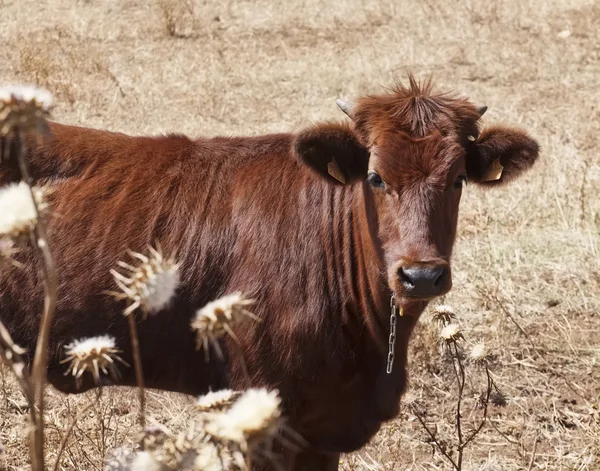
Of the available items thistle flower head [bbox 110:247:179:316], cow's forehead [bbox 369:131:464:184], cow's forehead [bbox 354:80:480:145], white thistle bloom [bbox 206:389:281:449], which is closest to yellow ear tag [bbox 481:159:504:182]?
cow's forehead [bbox 354:80:480:145]

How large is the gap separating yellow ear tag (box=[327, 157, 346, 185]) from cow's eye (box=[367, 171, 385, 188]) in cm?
18

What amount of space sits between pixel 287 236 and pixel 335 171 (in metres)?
0.40

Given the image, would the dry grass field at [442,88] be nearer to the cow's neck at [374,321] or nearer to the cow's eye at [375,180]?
the cow's neck at [374,321]

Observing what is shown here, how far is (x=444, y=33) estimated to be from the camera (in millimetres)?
13617

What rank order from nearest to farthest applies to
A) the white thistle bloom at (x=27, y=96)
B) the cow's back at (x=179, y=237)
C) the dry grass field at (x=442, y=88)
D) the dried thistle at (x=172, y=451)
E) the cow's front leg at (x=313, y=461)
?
the white thistle bloom at (x=27, y=96), the dried thistle at (x=172, y=451), the cow's back at (x=179, y=237), the cow's front leg at (x=313, y=461), the dry grass field at (x=442, y=88)

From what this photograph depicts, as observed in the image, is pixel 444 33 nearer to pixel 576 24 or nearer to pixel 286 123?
pixel 576 24

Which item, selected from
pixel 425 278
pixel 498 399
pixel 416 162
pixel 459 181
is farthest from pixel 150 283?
pixel 498 399

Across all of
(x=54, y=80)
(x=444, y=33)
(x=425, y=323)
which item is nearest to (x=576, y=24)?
(x=444, y=33)

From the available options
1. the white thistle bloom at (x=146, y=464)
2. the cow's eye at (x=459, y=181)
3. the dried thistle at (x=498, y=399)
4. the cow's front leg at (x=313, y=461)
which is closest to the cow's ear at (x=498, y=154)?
the cow's eye at (x=459, y=181)

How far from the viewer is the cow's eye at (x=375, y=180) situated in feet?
13.0

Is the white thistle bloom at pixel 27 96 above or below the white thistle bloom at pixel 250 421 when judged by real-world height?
above

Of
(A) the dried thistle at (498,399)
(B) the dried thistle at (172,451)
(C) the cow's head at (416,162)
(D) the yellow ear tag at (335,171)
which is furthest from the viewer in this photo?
(A) the dried thistle at (498,399)

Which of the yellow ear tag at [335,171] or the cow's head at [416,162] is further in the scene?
the yellow ear tag at [335,171]

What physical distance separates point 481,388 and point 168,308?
2.48 meters
